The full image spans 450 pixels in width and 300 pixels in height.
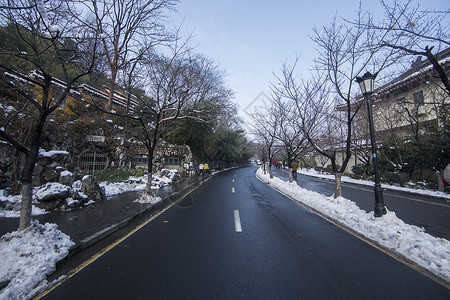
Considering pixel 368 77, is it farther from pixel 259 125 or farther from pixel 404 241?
pixel 259 125

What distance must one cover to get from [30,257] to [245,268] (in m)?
3.43

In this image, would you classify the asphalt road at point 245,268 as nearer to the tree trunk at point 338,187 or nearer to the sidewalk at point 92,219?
the sidewalk at point 92,219

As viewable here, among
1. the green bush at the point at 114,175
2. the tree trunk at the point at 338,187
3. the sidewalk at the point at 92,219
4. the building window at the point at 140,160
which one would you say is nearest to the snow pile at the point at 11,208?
the sidewalk at the point at 92,219

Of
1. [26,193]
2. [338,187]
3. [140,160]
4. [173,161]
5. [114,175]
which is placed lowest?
[338,187]

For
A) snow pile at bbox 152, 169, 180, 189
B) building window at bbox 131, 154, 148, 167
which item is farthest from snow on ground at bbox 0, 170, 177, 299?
building window at bbox 131, 154, 148, 167

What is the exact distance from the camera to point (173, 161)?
24531mm

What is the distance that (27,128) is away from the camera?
9055mm

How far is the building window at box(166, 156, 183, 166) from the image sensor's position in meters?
24.2

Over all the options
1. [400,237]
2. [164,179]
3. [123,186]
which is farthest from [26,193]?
[164,179]

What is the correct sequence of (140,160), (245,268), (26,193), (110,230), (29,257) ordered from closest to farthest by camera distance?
(29,257)
(245,268)
(26,193)
(110,230)
(140,160)

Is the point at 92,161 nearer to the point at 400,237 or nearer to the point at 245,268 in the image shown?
the point at 245,268

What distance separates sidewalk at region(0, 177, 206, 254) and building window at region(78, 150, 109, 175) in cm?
698

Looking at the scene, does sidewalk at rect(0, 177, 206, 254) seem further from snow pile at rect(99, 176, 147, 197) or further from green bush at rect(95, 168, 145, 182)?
green bush at rect(95, 168, 145, 182)

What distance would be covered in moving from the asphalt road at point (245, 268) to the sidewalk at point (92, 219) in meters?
0.70
